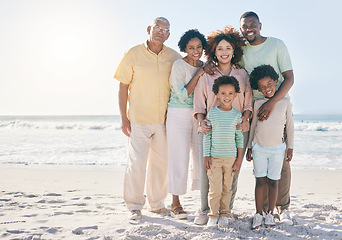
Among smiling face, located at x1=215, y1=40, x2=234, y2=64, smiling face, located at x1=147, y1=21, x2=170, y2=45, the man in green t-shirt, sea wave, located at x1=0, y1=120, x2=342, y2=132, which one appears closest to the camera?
smiling face, located at x1=215, y1=40, x2=234, y2=64

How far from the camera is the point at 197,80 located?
3.23 metres

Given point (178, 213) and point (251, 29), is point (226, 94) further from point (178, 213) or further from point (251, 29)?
point (178, 213)

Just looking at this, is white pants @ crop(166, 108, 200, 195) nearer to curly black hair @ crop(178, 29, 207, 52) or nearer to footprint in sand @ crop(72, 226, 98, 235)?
curly black hair @ crop(178, 29, 207, 52)

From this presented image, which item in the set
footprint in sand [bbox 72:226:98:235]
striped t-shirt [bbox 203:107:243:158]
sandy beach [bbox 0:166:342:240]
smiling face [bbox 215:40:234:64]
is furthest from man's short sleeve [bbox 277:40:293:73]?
footprint in sand [bbox 72:226:98:235]

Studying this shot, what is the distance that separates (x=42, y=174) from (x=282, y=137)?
536 centimetres

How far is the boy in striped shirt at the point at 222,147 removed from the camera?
2959 millimetres

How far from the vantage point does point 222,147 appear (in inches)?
117

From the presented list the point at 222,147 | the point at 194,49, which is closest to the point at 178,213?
the point at 222,147

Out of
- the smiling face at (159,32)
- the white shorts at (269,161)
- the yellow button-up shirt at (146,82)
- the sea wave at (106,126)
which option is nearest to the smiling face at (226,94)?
the white shorts at (269,161)

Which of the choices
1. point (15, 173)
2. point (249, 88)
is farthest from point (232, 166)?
point (15, 173)

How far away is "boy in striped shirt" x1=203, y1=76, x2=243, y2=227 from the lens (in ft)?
9.71

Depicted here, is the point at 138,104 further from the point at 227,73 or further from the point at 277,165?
the point at 277,165

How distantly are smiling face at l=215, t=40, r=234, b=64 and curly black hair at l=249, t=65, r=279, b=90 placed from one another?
0.29 metres

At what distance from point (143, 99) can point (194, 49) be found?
2.63 ft
